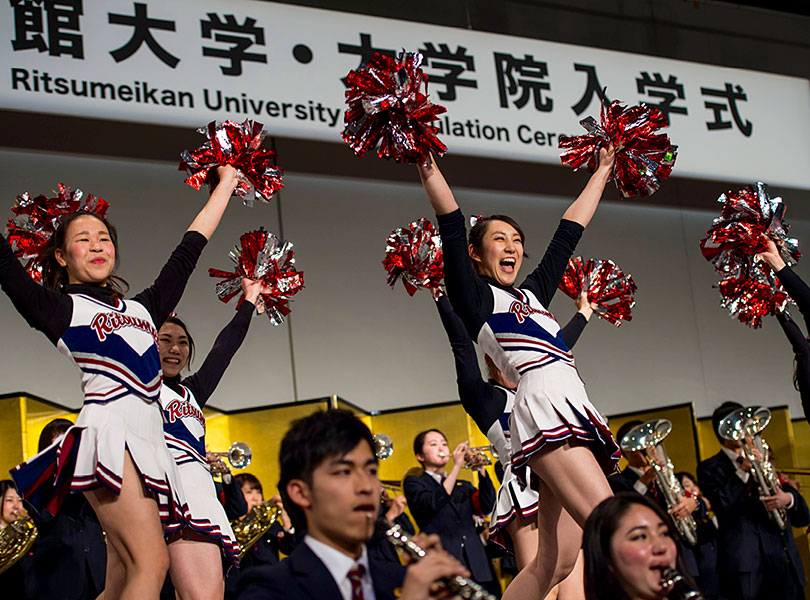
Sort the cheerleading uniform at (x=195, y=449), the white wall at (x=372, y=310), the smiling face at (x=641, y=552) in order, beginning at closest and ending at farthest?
the smiling face at (x=641, y=552) < the cheerleading uniform at (x=195, y=449) < the white wall at (x=372, y=310)

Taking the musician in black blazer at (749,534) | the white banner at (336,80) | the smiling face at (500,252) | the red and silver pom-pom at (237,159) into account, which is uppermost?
the white banner at (336,80)

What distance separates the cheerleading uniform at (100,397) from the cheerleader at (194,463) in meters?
0.25

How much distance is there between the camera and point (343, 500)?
6.08ft

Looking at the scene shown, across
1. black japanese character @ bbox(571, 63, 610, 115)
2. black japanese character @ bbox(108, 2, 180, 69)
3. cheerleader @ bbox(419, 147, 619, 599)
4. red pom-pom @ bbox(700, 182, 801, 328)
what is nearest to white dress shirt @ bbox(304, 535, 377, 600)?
cheerleader @ bbox(419, 147, 619, 599)

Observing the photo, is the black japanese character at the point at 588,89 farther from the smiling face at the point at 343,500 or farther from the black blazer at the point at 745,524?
the smiling face at the point at 343,500

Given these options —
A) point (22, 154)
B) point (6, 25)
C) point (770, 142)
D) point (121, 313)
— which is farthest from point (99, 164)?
point (770, 142)

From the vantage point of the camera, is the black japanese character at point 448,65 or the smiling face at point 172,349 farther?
the black japanese character at point 448,65

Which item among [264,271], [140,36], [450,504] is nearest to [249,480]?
[450,504]

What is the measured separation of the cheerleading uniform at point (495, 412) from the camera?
12.7ft

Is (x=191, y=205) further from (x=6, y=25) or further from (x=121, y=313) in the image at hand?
(x=121, y=313)

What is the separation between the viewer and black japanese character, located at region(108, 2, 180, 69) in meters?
6.31

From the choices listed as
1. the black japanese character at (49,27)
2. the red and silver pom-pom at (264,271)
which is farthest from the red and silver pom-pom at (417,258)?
the black japanese character at (49,27)

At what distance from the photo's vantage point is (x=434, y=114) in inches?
123

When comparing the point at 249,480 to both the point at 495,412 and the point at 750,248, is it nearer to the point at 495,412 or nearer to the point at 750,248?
the point at 495,412
